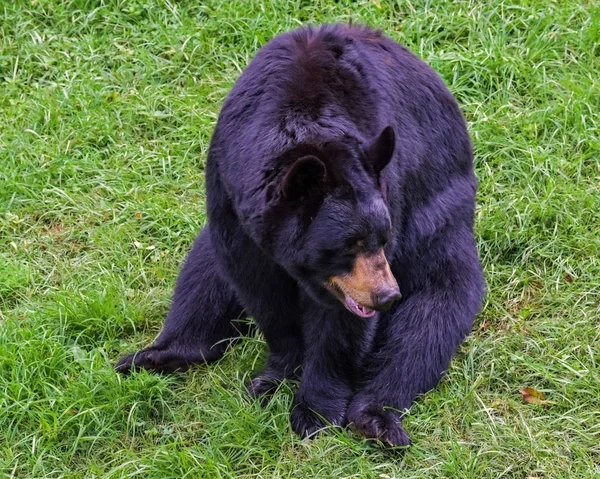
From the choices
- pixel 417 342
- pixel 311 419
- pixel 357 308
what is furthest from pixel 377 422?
pixel 357 308

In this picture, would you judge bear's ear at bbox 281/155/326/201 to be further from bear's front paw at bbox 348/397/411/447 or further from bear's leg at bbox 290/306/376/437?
bear's front paw at bbox 348/397/411/447

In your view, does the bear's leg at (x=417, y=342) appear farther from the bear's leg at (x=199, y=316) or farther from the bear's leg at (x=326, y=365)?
the bear's leg at (x=199, y=316)

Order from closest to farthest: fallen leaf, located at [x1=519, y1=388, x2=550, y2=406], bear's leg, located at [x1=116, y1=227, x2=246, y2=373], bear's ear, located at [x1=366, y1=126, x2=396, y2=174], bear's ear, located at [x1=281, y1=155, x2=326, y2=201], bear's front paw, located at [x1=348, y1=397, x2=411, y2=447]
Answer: bear's ear, located at [x1=281, y1=155, x2=326, y2=201]
bear's ear, located at [x1=366, y1=126, x2=396, y2=174]
bear's front paw, located at [x1=348, y1=397, x2=411, y2=447]
fallen leaf, located at [x1=519, y1=388, x2=550, y2=406]
bear's leg, located at [x1=116, y1=227, x2=246, y2=373]

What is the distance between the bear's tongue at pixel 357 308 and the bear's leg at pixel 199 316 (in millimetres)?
1164

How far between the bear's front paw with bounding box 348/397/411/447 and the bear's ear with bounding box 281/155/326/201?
1.32 metres

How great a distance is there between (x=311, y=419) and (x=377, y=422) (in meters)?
0.36

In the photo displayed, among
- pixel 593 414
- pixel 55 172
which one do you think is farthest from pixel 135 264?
pixel 593 414

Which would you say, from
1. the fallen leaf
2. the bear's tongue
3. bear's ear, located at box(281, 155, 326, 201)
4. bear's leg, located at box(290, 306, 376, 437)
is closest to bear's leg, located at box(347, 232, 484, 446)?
bear's leg, located at box(290, 306, 376, 437)

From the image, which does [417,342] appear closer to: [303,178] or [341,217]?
[341,217]

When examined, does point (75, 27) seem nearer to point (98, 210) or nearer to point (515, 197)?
point (98, 210)

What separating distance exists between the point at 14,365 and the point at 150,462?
1.10 m

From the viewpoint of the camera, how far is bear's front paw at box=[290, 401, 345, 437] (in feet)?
17.8

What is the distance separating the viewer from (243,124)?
17.1 feet

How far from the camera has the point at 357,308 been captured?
5086mm
